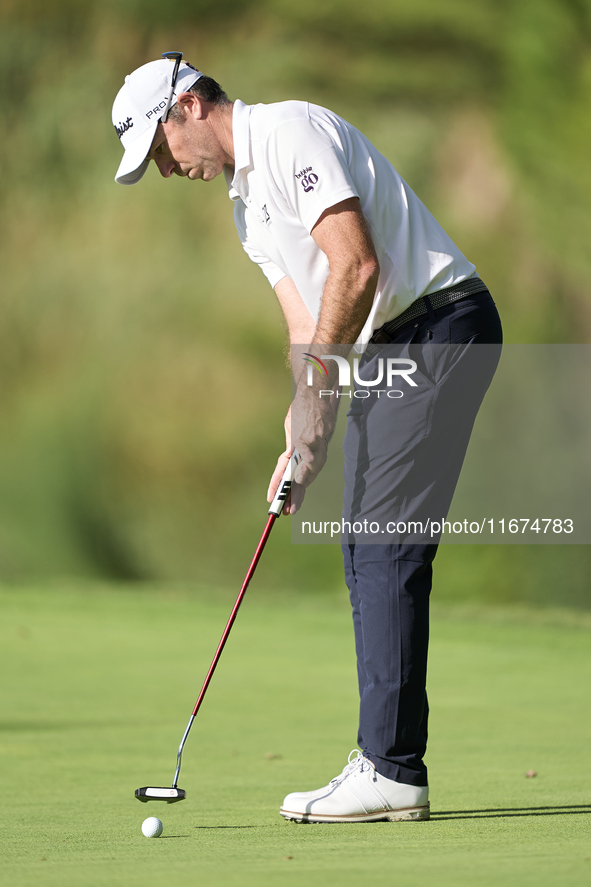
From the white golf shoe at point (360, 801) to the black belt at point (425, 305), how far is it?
2.34ft

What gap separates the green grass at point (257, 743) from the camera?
4.78 feet

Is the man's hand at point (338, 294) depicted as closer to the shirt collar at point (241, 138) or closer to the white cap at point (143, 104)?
the shirt collar at point (241, 138)

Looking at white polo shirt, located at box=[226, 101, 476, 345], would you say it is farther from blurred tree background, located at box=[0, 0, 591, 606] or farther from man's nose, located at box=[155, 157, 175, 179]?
blurred tree background, located at box=[0, 0, 591, 606]

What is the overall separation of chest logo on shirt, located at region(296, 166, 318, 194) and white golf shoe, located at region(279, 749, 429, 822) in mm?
931

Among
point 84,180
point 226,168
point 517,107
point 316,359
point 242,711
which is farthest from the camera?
point 84,180

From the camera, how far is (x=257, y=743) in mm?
2686

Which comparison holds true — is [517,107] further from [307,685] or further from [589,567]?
[307,685]

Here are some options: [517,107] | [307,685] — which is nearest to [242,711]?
[307,685]

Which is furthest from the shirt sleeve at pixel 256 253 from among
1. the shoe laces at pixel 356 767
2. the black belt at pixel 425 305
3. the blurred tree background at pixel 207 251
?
the blurred tree background at pixel 207 251

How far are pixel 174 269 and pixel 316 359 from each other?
429 cm

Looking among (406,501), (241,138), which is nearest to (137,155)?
(241,138)

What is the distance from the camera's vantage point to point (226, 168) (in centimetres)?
202

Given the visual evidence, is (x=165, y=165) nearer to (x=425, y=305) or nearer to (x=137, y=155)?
(x=137, y=155)

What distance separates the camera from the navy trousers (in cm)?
188
